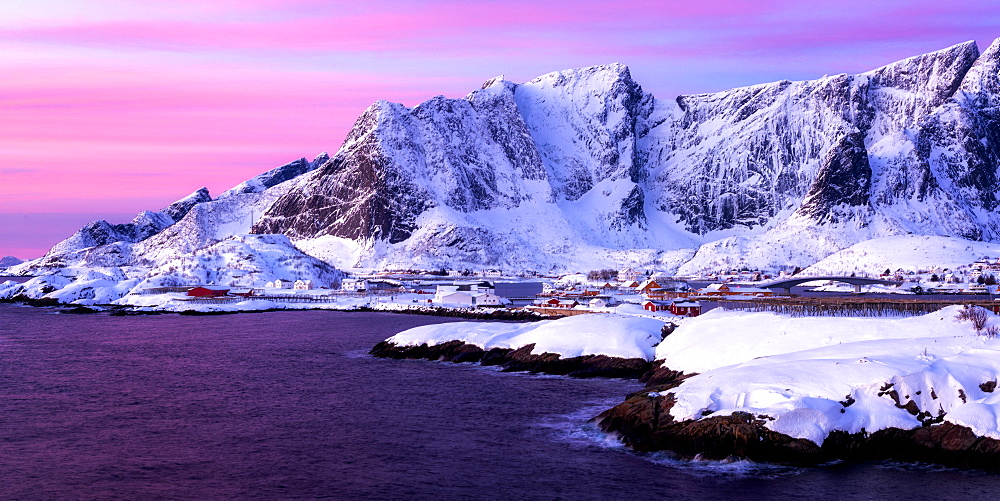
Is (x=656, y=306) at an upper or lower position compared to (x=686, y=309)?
upper

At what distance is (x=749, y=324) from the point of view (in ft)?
214

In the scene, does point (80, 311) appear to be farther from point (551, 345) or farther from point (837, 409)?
point (837, 409)

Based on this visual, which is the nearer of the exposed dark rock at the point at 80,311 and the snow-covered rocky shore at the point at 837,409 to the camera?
the snow-covered rocky shore at the point at 837,409

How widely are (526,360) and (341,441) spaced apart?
2891cm

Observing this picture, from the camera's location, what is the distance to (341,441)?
47.5 meters

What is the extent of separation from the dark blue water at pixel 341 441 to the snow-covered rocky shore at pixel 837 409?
126 cm

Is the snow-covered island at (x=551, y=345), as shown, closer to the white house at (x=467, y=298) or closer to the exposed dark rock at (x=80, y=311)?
the white house at (x=467, y=298)

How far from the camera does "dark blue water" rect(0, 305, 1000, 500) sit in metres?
37.8

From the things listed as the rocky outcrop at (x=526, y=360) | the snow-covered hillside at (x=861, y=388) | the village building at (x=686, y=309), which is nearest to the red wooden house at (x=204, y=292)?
the village building at (x=686, y=309)

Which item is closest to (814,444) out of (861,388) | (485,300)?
(861,388)

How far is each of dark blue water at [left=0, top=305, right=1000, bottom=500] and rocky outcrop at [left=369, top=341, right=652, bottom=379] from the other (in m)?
2.79

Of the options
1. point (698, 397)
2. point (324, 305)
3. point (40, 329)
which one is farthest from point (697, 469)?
point (324, 305)

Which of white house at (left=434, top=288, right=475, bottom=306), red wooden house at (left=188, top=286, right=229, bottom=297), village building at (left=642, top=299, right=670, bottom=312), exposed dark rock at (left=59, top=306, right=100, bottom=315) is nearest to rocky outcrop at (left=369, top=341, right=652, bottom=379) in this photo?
village building at (left=642, top=299, right=670, bottom=312)

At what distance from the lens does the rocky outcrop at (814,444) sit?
131 feet
